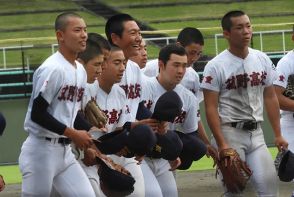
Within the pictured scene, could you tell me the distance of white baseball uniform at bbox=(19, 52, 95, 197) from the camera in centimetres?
628

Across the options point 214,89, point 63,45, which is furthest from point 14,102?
point 63,45

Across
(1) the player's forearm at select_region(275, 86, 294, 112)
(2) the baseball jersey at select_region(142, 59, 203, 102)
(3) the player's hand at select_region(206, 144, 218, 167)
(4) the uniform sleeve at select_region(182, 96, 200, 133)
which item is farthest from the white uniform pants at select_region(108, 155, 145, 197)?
(1) the player's forearm at select_region(275, 86, 294, 112)

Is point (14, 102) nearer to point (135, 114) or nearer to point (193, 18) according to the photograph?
point (135, 114)

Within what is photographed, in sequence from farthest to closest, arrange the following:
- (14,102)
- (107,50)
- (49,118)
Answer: (14,102) → (107,50) → (49,118)

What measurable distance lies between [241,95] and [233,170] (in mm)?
722

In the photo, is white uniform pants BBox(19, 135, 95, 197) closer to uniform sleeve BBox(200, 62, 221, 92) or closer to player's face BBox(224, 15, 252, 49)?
uniform sleeve BBox(200, 62, 221, 92)

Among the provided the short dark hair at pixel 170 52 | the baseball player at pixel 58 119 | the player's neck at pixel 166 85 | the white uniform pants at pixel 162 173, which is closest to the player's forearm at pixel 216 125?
the player's neck at pixel 166 85

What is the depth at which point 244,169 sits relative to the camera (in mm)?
7574

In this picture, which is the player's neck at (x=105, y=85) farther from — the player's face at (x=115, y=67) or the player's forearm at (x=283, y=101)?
the player's forearm at (x=283, y=101)

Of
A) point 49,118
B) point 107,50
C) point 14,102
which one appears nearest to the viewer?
point 49,118

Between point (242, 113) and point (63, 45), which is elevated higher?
point (63, 45)

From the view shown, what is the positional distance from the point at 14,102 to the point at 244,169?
8.66 metres

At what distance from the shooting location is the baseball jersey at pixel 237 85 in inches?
309

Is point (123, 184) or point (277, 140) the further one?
point (277, 140)
